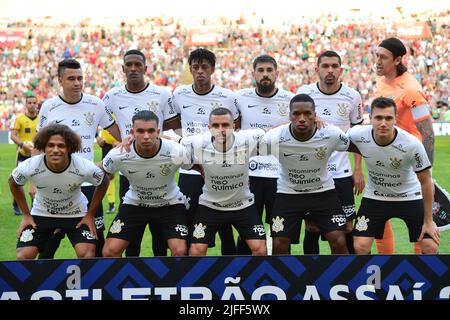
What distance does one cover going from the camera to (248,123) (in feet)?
24.8

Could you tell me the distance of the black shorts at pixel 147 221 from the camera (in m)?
6.85

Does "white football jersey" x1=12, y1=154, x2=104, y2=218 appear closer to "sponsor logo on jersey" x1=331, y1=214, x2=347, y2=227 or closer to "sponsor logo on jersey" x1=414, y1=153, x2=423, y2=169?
"sponsor logo on jersey" x1=331, y1=214, x2=347, y2=227

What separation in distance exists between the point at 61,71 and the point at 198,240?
7.45 feet

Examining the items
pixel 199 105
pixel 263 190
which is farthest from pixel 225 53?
pixel 263 190

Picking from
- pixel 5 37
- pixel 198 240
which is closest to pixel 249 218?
pixel 198 240

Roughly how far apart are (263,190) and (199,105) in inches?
42.2

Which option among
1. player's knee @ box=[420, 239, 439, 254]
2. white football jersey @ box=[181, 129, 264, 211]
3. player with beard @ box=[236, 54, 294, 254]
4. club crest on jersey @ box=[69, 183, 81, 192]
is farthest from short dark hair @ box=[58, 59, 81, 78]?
player's knee @ box=[420, 239, 439, 254]

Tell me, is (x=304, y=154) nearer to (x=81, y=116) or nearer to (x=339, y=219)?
(x=339, y=219)

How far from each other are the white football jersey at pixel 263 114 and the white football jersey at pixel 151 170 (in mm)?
916

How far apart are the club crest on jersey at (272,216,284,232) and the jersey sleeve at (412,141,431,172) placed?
4.20 feet

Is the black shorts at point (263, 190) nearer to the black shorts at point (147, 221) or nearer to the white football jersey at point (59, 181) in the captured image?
the black shorts at point (147, 221)

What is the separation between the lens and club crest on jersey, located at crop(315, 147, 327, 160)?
6.75m

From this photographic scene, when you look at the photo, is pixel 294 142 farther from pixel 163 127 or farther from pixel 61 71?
pixel 61 71

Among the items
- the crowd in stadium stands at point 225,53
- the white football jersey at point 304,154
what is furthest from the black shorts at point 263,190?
the crowd in stadium stands at point 225,53
